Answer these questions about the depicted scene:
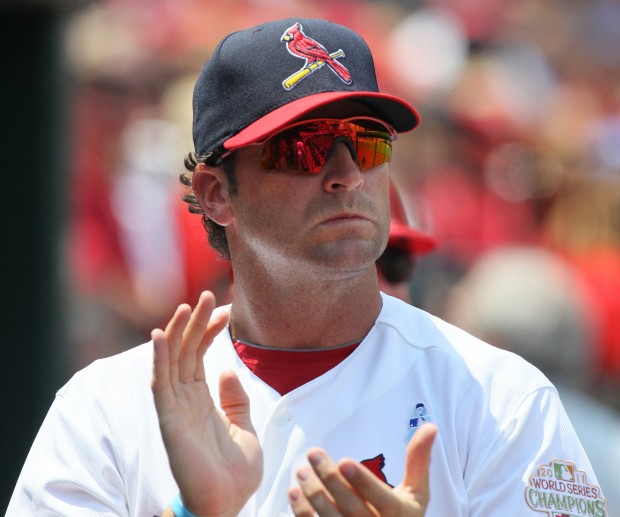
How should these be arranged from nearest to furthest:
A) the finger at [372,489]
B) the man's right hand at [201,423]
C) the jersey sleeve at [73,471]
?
the finger at [372,489] → the man's right hand at [201,423] → the jersey sleeve at [73,471]

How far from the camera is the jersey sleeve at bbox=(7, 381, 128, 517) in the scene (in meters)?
2.24

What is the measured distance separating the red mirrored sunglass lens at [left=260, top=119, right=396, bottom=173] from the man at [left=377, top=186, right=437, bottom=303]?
38.6 inches

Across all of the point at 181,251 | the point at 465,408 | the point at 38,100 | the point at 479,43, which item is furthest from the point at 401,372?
the point at 479,43

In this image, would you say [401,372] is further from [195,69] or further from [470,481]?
[195,69]

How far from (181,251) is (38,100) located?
2189mm

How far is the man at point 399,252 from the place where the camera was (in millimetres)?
3363

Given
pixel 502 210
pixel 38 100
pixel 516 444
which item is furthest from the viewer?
pixel 502 210

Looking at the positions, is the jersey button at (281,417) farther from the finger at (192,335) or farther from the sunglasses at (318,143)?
the sunglasses at (318,143)

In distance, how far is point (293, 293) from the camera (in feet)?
7.97

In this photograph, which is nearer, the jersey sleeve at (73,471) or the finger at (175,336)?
the finger at (175,336)

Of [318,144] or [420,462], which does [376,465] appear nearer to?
[420,462]

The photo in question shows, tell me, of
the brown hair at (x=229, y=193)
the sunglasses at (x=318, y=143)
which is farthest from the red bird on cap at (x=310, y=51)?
the brown hair at (x=229, y=193)

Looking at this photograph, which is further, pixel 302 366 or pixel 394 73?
pixel 394 73

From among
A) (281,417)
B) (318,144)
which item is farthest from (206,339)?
(318,144)
